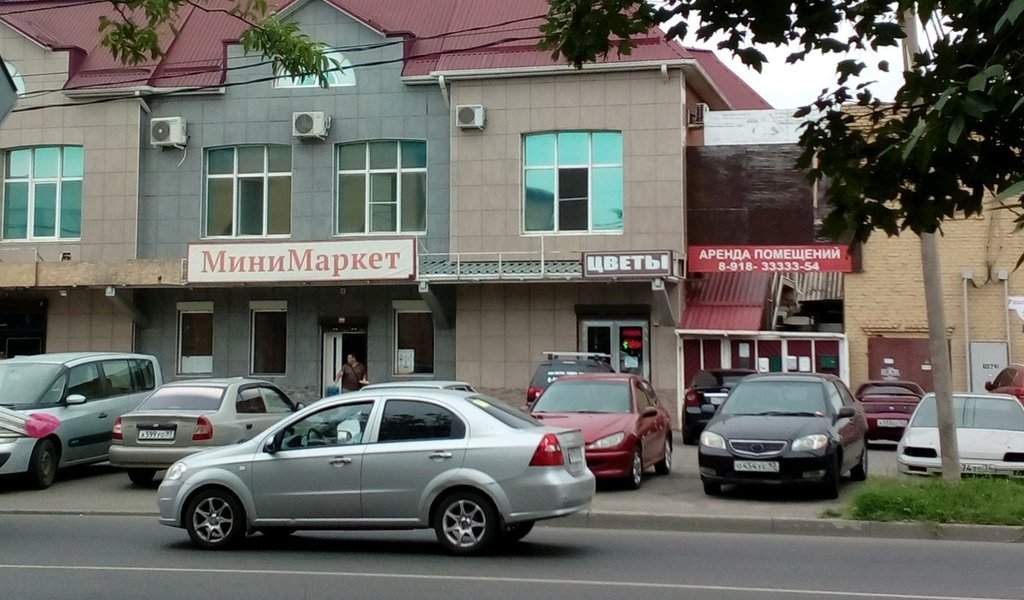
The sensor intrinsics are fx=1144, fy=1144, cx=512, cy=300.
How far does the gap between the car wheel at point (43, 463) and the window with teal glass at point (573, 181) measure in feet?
45.3

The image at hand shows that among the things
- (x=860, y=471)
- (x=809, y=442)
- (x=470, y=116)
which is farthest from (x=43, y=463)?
(x=470, y=116)

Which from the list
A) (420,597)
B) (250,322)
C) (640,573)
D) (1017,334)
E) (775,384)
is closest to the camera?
(420,597)

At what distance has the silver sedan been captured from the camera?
15.5 m

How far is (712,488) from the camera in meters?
14.7

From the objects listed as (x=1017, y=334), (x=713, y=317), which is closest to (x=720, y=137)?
(x=713, y=317)

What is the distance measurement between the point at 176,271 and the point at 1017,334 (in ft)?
65.8

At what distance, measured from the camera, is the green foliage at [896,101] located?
4.79 metres

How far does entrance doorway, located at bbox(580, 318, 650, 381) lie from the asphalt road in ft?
48.5

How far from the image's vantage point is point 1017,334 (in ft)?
87.8

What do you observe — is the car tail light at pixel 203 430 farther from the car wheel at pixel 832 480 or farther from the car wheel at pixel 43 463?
the car wheel at pixel 832 480

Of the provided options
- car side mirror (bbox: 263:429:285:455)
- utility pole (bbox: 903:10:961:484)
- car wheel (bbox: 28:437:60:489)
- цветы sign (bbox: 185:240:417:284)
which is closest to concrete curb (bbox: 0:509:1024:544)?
utility pole (bbox: 903:10:961:484)

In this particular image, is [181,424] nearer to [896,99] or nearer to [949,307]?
[896,99]

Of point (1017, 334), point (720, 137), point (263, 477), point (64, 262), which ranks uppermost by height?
point (720, 137)

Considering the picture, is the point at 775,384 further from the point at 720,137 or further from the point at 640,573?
the point at 720,137
